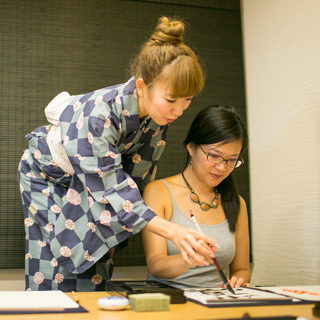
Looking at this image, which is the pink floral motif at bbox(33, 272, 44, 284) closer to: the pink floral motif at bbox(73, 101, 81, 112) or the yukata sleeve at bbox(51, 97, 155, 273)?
the yukata sleeve at bbox(51, 97, 155, 273)

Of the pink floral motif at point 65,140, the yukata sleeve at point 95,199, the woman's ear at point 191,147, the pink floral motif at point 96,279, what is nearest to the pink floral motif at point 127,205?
the yukata sleeve at point 95,199

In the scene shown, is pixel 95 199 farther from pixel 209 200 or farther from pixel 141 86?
pixel 209 200

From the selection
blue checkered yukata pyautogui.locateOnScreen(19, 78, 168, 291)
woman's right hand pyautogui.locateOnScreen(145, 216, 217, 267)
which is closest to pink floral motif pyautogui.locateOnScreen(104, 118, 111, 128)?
blue checkered yukata pyautogui.locateOnScreen(19, 78, 168, 291)

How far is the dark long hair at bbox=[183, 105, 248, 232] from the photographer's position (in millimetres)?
1756

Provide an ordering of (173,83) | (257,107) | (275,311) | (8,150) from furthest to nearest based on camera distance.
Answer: (257,107)
(8,150)
(173,83)
(275,311)

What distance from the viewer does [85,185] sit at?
1461 millimetres

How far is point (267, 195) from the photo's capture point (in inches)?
85.0

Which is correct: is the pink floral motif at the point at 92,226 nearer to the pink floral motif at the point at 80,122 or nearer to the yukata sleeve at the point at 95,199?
the yukata sleeve at the point at 95,199

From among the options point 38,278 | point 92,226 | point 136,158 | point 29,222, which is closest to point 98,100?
point 136,158

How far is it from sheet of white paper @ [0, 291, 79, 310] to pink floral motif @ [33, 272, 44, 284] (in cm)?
50

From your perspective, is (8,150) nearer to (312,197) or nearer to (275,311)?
(312,197)

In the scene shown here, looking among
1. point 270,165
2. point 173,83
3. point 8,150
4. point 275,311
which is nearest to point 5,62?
point 8,150

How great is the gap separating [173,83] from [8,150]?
1012 mm

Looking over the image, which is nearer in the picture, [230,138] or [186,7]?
[230,138]
